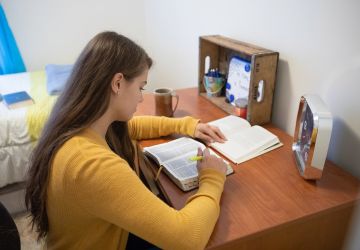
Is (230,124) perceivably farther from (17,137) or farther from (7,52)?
(7,52)

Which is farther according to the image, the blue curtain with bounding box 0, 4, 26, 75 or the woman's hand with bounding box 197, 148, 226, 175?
the blue curtain with bounding box 0, 4, 26, 75

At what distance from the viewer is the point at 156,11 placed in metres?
2.54

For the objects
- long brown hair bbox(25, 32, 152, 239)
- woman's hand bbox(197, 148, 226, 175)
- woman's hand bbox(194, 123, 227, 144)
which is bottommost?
woman's hand bbox(194, 123, 227, 144)

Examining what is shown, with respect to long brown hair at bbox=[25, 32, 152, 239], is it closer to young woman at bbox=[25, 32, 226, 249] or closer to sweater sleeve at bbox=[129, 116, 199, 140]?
young woman at bbox=[25, 32, 226, 249]

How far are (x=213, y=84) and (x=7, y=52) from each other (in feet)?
6.37

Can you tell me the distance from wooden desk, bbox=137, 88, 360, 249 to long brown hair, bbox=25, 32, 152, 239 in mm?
303

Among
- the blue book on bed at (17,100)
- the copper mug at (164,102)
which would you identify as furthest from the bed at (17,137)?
the copper mug at (164,102)

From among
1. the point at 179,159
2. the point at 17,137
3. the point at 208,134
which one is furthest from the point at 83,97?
the point at 17,137

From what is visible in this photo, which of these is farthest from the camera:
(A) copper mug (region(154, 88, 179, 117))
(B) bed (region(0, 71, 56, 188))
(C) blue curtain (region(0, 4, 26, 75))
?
(C) blue curtain (region(0, 4, 26, 75))

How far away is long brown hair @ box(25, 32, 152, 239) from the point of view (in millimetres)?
692

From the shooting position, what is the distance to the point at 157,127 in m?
1.11

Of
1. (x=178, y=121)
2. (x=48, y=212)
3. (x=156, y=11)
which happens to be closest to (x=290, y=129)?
(x=178, y=121)

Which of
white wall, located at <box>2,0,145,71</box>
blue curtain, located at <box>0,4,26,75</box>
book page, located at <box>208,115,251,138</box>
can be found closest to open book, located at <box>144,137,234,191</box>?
book page, located at <box>208,115,251,138</box>

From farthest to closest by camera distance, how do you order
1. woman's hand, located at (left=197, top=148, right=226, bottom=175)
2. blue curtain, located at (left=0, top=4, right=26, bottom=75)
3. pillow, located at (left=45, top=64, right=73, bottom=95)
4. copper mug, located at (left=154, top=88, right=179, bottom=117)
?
blue curtain, located at (left=0, top=4, right=26, bottom=75) < pillow, located at (left=45, top=64, right=73, bottom=95) < copper mug, located at (left=154, top=88, right=179, bottom=117) < woman's hand, located at (left=197, top=148, right=226, bottom=175)
